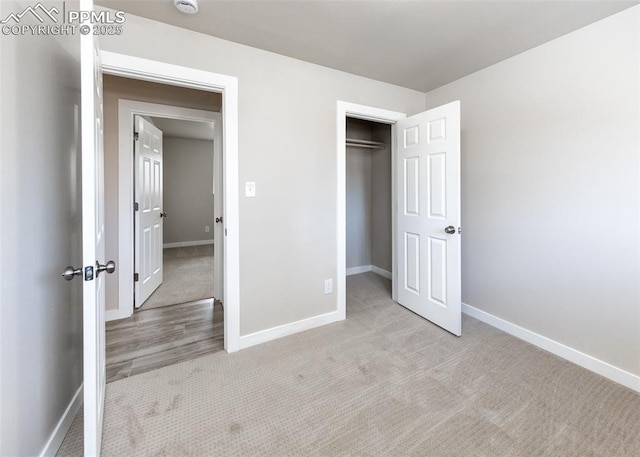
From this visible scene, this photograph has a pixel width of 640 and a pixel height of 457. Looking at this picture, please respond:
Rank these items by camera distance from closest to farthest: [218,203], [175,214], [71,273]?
1. [71,273]
2. [218,203]
3. [175,214]

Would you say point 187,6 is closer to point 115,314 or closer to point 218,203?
point 218,203

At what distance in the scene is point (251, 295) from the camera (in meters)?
2.24

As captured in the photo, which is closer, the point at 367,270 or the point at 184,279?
the point at 184,279

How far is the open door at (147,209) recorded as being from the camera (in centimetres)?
285

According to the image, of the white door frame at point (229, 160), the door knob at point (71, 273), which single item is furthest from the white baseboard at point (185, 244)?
the door knob at point (71, 273)

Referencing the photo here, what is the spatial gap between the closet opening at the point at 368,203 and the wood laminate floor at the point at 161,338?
199 cm

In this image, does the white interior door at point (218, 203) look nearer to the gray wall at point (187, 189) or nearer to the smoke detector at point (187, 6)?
the smoke detector at point (187, 6)

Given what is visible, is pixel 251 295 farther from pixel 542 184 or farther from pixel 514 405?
pixel 542 184

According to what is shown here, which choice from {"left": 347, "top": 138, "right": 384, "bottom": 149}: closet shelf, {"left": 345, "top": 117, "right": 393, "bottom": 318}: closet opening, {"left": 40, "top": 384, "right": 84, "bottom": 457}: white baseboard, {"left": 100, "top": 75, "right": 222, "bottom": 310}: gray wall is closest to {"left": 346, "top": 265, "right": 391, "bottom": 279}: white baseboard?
{"left": 345, "top": 117, "right": 393, "bottom": 318}: closet opening

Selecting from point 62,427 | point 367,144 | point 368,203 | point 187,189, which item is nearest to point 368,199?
point 368,203

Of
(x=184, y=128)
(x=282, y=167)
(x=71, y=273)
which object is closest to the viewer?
(x=71, y=273)

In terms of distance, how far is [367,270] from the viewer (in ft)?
14.5

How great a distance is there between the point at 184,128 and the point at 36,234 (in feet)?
16.0

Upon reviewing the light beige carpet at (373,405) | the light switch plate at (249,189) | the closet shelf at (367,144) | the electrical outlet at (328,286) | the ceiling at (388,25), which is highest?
the ceiling at (388,25)
